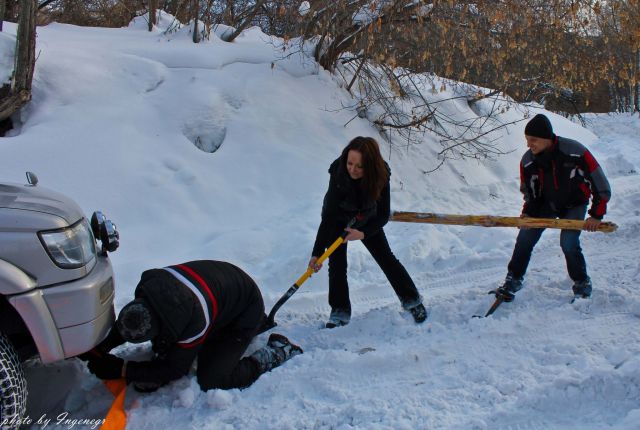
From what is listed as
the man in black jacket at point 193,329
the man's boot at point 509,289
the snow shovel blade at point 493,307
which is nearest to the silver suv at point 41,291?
the man in black jacket at point 193,329

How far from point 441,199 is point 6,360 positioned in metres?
5.81

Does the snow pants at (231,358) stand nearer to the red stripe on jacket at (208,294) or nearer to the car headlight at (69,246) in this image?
the red stripe on jacket at (208,294)

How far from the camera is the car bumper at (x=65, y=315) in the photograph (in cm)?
241

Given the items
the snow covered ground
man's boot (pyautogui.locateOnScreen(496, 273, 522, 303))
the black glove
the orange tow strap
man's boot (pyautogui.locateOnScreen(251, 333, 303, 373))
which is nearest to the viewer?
the orange tow strap

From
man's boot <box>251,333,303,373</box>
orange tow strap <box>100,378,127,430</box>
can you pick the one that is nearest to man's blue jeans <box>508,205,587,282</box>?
man's boot <box>251,333,303,373</box>

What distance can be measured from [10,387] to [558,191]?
3524 millimetres

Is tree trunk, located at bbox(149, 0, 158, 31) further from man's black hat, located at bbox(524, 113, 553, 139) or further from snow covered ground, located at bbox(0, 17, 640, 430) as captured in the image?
man's black hat, located at bbox(524, 113, 553, 139)

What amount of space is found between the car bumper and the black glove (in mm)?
449

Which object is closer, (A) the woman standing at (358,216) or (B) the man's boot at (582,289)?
(A) the woman standing at (358,216)

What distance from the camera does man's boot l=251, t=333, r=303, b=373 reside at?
3.29m

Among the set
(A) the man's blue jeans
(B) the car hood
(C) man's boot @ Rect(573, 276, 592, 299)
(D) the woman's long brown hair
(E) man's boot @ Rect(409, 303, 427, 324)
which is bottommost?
(E) man's boot @ Rect(409, 303, 427, 324)

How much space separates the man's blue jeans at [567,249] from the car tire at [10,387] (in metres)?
3.28

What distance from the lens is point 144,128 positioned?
6.65 m

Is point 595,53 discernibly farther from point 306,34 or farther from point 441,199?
point 306,34
